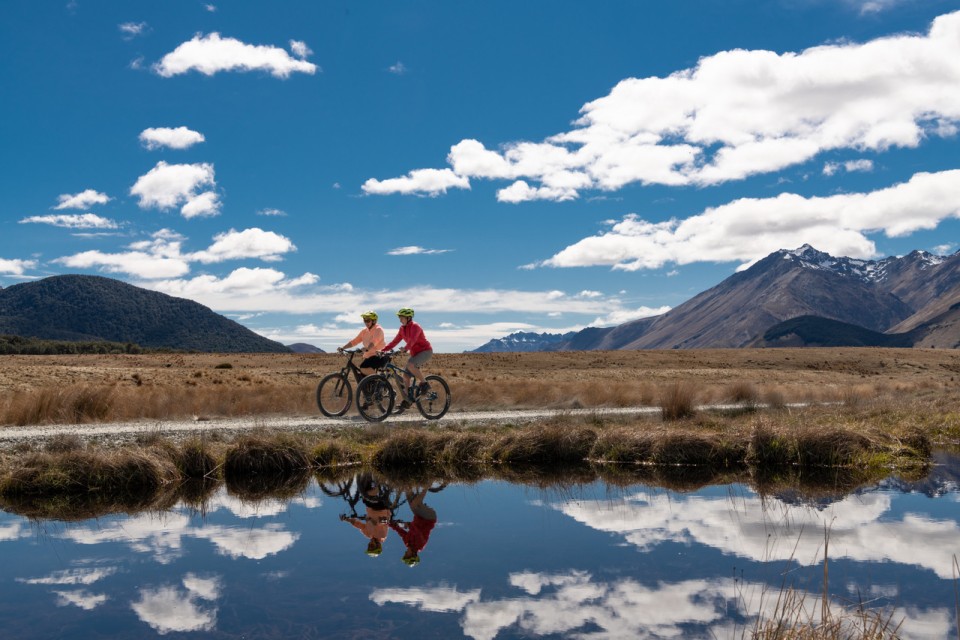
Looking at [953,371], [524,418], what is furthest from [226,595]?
[953,371]

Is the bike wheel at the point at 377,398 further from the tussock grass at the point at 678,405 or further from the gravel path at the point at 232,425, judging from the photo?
the tussock grass at the point at 678,405

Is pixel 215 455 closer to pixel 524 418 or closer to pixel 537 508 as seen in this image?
pixel 537 508

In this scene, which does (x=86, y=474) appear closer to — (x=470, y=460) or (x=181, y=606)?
(x=181, y=606)

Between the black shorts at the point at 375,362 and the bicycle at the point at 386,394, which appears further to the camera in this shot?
the bicycle at the point at 386,394

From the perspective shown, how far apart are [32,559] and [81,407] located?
12356mm

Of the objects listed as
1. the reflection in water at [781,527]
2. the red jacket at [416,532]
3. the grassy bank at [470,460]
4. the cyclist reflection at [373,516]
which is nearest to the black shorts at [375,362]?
the grassy bank at [470,460]

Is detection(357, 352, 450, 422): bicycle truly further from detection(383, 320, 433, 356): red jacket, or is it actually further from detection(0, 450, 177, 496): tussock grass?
detection(0, 450, 177, 496): tussock grass

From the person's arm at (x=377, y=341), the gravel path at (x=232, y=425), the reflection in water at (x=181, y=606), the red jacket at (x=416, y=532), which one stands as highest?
the person's arm at (x=377, y=341)

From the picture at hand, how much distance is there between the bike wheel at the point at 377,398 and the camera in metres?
20.7

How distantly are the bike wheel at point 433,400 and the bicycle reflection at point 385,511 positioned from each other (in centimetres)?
565

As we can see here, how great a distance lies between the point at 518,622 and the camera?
7.36 m

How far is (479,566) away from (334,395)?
12.9 m

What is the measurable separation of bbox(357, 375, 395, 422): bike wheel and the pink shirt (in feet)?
2.75

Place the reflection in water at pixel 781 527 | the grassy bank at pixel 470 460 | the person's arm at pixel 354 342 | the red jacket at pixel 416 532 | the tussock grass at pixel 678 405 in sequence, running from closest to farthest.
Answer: the reflection in water at pixel 781 527 < the red jacket at pixel 416 532 < the grassy bank at pixel 470 460 < the person's arm at pixel 354 342 < the tussock grass at pixel 678 405
